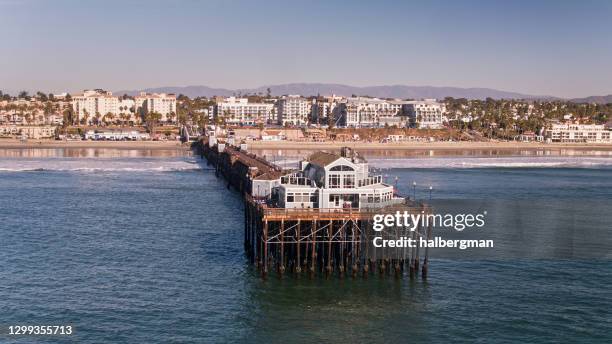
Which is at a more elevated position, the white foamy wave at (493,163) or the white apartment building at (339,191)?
the white apartment building at (339,191)

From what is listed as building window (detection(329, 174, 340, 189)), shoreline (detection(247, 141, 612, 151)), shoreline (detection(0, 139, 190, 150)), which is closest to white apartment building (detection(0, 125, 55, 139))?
shoreline (detection(0, 139, 190, 150))

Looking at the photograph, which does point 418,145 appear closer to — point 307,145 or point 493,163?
point 307,145

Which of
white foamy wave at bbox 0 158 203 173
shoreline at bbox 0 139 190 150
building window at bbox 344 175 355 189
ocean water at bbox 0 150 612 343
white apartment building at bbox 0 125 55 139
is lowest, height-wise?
ocean water at bbox 0 150 612 343

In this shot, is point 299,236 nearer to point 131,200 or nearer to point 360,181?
point 360,181

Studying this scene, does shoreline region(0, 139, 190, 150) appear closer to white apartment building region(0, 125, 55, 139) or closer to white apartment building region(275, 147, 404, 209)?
white apartment building region(0, 125, 55, 139)

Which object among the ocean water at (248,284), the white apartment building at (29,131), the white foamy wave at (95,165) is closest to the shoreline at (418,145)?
the white foamy wave at (95,165)

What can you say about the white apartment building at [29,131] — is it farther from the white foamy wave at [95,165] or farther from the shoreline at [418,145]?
the white foamy wave at [95,165]

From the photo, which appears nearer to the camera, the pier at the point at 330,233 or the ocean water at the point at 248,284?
the ocean water at the point at 248,284
